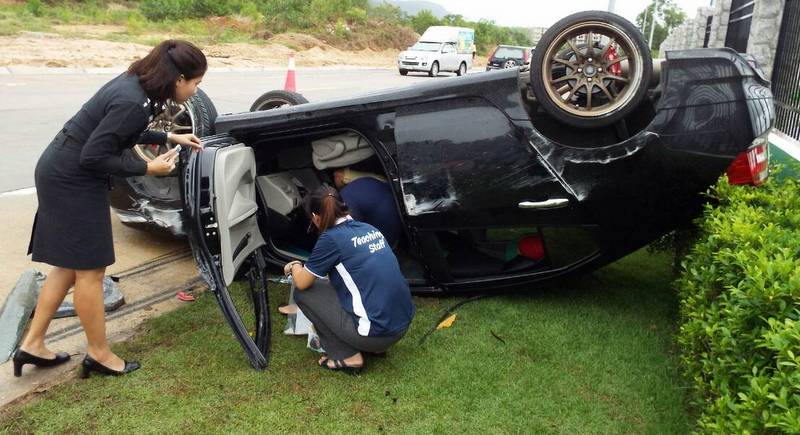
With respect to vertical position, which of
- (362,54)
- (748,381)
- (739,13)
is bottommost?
(362,54)

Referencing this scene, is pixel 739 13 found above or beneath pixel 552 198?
above

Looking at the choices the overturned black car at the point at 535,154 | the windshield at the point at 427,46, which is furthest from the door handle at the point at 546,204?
the windshield at the point at 427,46

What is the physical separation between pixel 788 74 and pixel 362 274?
472cm

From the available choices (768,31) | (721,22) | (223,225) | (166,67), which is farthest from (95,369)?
(721,22)

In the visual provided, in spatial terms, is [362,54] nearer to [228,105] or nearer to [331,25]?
[331,25]

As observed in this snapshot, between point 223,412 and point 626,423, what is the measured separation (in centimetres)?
170

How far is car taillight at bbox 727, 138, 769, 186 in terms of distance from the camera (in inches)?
129

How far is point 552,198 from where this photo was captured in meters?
3.42

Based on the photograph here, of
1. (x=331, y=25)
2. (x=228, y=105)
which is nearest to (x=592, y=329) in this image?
(x=228, y=105)

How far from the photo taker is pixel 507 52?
26.5 metres

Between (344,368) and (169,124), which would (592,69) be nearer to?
(344,368)

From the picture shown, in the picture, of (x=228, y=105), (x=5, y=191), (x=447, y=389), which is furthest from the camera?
(x=228, y=105)

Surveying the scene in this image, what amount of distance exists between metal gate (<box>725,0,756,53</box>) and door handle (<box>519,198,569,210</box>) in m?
4.83

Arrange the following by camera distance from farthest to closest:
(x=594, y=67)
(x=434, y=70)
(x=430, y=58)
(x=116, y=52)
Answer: (x=434, y=70)
(x=430, y=58)
(x=116, y=52)
(x=594, y=67)
